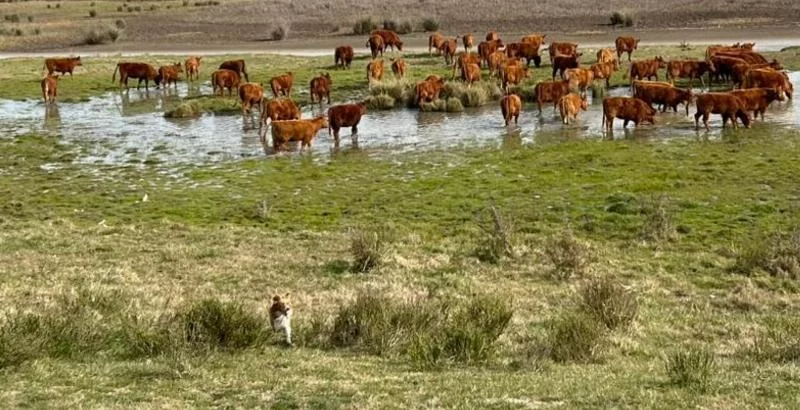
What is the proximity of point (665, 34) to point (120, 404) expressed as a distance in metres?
39.6

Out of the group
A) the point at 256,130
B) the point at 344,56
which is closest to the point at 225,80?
the point at 256,130

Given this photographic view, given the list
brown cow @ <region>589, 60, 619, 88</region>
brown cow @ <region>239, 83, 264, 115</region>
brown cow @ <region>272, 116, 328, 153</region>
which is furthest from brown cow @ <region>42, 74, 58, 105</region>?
brown cow @ <region>589, 60, 619, 88</region>

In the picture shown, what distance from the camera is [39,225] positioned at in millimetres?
15336

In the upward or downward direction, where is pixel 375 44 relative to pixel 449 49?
upward

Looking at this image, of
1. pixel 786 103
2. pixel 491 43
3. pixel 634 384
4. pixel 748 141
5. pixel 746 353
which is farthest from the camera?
pixel 491 43

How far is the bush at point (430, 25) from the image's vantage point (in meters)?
48.8

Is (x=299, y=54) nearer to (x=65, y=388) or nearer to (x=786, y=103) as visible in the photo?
(x=786, y=103)

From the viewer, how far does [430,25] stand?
4906 cm

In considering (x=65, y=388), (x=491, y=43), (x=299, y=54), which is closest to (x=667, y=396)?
(x=65, y=388)

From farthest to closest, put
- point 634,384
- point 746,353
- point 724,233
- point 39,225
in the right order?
1. point 39,225
2. point 724,233
3. point 746,353
4. point 634,384

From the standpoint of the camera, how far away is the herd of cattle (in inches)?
812

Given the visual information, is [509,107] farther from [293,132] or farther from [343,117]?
[293,132]

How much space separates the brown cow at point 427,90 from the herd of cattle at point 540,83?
0.08 feet

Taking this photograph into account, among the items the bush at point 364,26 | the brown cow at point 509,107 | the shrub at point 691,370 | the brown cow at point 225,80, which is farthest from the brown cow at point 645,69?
the bush at point 364,26
